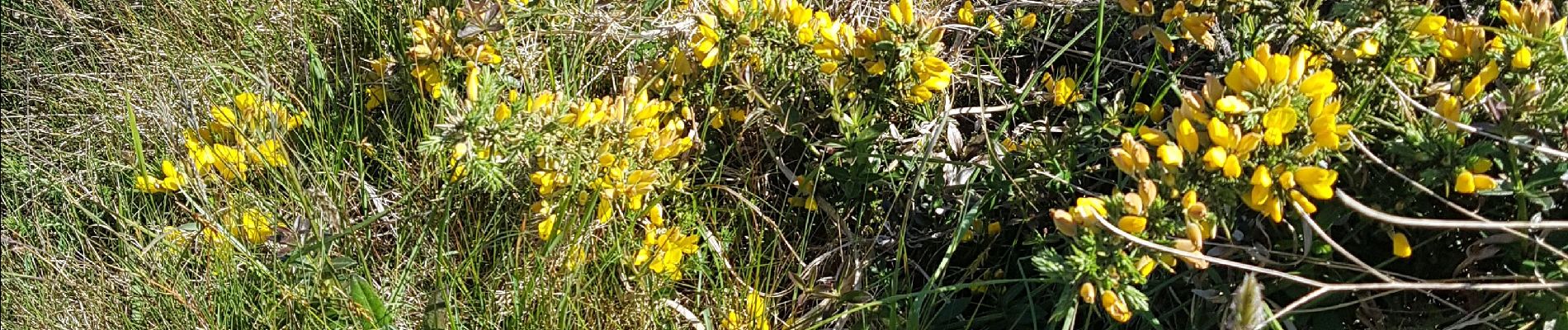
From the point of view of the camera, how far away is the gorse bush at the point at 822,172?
144 centimetres

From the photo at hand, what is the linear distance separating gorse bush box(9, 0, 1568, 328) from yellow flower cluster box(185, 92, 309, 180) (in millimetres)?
11

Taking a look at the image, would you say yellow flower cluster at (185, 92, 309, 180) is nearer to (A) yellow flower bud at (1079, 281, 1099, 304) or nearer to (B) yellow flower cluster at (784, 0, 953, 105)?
(B) yellow flower cluster at (784, 0, 953, 105)

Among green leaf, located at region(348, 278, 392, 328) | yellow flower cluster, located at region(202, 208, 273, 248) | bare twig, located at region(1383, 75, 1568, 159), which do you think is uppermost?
bare twig, located at region(1383, 75, 1568, 159)

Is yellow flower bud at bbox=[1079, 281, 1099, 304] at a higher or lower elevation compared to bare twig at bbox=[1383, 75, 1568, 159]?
lower

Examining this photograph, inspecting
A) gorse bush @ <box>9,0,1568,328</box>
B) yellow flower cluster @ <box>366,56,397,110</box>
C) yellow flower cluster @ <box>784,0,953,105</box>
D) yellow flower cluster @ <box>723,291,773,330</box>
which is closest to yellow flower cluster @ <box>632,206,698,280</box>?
gorse bush @ <box>9,0,1568,328</box>

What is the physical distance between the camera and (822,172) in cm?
200

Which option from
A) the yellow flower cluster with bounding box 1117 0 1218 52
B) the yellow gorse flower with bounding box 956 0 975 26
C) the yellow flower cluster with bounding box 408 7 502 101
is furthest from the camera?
the yellow gorse flower with bounding box 956 0 975 26

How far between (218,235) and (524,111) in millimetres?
642

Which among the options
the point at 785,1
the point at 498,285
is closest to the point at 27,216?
the point at 498,285

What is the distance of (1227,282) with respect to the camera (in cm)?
168

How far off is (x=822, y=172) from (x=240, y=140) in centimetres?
104

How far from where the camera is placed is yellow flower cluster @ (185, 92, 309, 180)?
2066 mm

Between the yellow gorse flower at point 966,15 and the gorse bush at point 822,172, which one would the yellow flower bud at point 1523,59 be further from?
the yellow gorse flower at point 966,15

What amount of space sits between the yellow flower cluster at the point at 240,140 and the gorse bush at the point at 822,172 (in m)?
0.01
